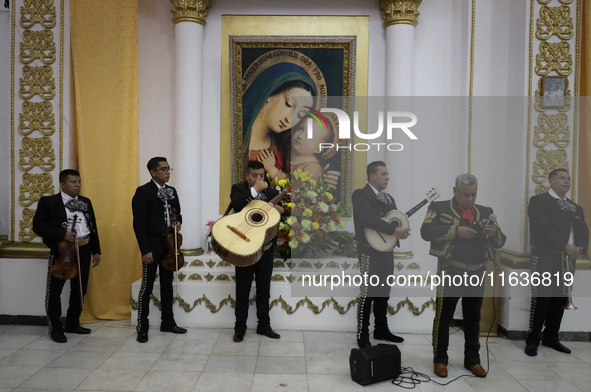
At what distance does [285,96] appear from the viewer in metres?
4.82

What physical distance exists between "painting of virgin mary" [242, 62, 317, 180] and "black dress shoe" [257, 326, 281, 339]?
5.90 ft

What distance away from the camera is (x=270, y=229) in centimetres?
363

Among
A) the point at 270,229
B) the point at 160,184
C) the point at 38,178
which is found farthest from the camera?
the point at 38,178

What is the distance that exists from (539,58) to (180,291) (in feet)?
13.7

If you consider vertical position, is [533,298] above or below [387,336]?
above

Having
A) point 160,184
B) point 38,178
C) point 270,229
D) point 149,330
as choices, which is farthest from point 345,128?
point 38,178

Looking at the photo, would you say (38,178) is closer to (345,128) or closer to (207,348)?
(207,348)

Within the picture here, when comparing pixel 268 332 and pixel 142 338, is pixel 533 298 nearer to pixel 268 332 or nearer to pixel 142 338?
pixel 268 332

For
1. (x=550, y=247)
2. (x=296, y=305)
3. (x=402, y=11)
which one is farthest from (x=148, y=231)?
(x=550, y=247)

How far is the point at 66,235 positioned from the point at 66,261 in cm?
23

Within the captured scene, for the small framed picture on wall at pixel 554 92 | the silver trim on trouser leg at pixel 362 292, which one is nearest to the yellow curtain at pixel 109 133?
the silver trim on trouser leg at pixel 362 292

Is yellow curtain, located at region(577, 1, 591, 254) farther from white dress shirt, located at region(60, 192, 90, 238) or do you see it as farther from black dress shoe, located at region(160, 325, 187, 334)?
white dress shirt, located at region(60, 192, 90, 238)

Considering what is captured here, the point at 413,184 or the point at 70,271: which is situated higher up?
the point at 413,184

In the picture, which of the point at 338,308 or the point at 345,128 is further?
the point at 345,128
